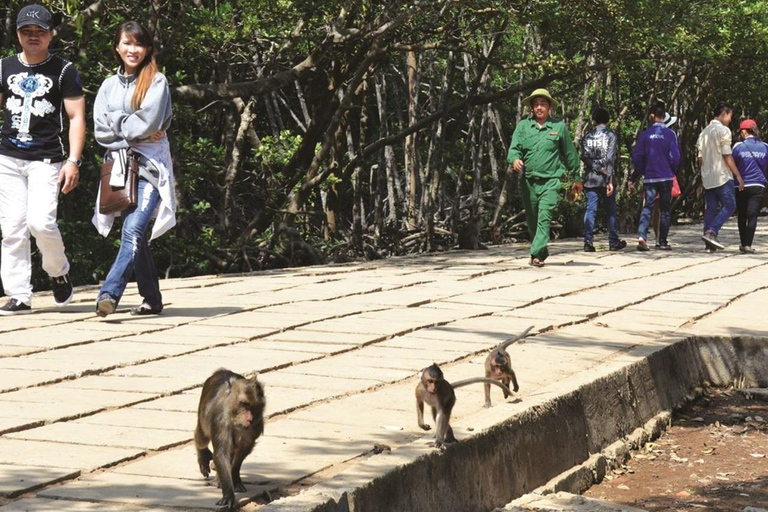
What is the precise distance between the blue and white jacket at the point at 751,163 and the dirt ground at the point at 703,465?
8489 mm

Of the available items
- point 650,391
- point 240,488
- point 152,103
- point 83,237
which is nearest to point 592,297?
point 650,391

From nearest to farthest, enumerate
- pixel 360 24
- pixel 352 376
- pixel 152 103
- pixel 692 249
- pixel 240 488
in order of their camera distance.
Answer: pixel 240 488, pixel 352 376, pixel 152 103, pixel 360 24, pixel 692 249

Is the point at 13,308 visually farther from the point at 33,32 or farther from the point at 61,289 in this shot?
the point at 33,32

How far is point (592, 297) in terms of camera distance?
11164 mm

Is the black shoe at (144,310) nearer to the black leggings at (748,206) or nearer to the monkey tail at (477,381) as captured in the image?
the monkey tail at (477,381)


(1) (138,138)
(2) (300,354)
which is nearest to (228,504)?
(2) (300,354)

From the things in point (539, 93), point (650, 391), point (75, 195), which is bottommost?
point (650, 391)

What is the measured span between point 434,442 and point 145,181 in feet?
14.4

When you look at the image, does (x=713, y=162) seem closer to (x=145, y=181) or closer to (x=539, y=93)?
(x=539, y=93)

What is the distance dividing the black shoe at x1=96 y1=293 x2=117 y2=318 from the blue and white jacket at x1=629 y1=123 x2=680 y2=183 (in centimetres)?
955

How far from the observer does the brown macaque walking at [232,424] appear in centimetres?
430

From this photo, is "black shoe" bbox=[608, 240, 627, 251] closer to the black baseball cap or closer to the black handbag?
the black handbag

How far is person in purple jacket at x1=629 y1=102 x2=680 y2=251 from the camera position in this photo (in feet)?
55.3

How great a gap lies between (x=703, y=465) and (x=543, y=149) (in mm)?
7367
